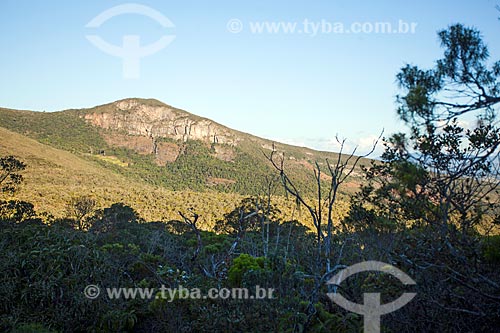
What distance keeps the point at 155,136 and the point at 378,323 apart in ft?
374

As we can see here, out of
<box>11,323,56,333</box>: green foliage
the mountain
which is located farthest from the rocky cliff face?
<box>11,323,56,333</box>: green foliage

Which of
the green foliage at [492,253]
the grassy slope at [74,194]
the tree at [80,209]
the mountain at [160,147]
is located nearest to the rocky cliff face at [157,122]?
the mountain at [160,147]

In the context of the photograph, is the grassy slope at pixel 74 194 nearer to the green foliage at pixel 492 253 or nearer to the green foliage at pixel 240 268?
the green foliage at pixel 240 268

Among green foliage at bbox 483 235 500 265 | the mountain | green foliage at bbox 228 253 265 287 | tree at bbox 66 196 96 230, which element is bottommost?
tree at bbox 66 196 96 230

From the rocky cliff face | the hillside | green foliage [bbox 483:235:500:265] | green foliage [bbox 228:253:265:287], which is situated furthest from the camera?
the rocky cliff face

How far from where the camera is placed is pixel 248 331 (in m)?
5.66

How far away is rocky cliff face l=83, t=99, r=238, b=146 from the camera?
113 metres

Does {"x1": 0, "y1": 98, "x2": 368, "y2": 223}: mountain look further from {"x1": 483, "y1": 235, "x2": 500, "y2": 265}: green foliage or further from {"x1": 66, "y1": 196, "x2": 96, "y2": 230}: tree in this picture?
{"x1": 483, "y1": 235, "x2": 500, "y2": 265}: green foliage

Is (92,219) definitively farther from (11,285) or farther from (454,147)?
(454,147)

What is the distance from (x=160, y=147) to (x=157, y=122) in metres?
17.8

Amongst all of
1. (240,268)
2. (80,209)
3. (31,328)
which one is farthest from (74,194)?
(31,328)

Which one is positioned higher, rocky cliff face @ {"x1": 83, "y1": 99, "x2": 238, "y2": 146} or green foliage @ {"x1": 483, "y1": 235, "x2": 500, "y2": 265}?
rocky cliff face @ {"x1": 83, "y1": 99, "x2": 238, "y2": 146}

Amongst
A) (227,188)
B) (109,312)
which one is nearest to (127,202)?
(109,312)

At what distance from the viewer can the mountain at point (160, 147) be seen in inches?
3019
